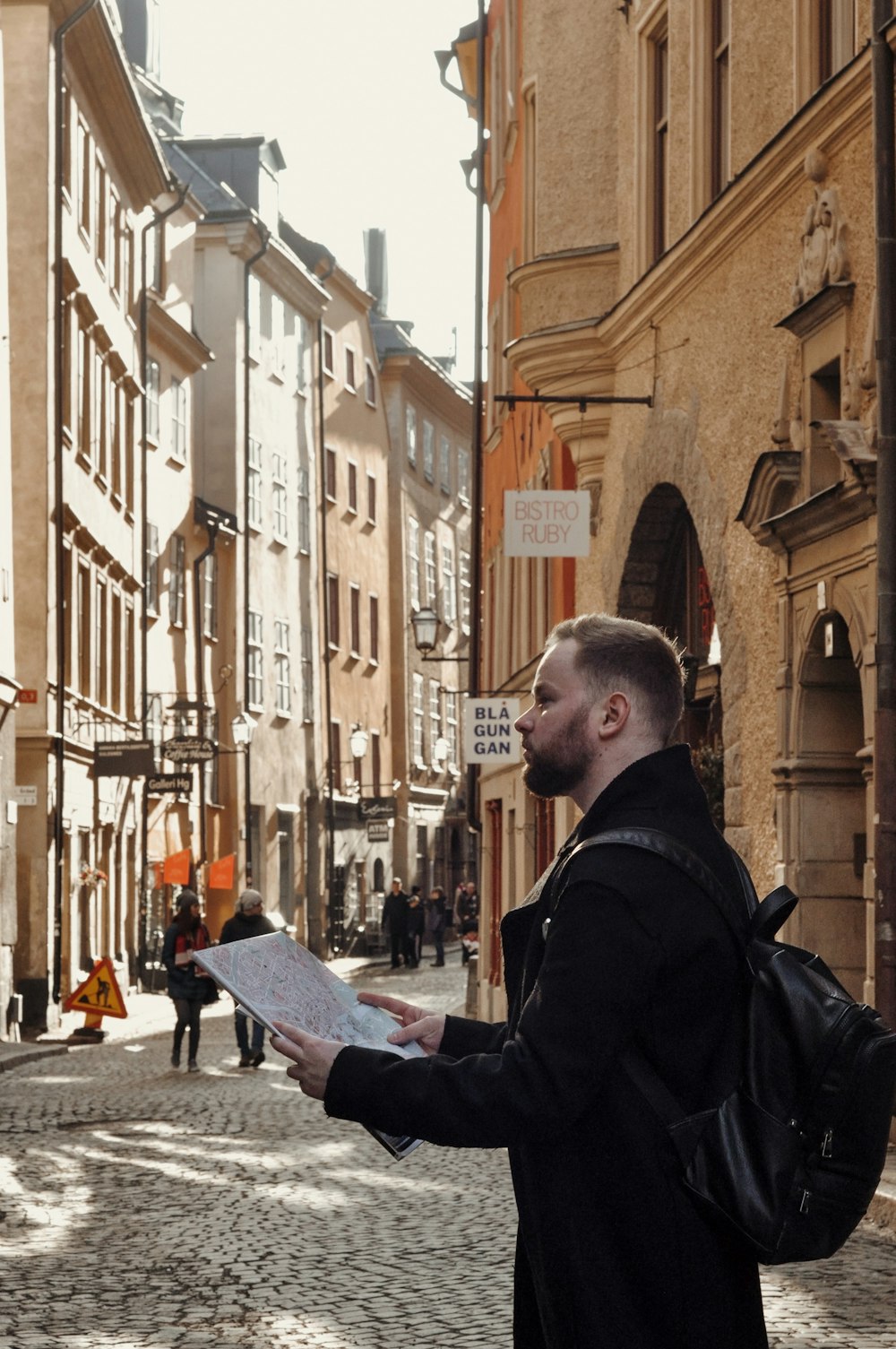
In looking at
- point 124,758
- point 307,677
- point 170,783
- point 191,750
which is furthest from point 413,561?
point 124,758

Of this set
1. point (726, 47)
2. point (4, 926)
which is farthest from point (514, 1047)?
point (4, 926)

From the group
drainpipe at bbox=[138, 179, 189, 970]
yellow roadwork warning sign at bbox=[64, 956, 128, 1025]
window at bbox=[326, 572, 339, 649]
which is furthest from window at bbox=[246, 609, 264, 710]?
yellow roadwork warning sign at bbox=[64, 956, 128, 1025]

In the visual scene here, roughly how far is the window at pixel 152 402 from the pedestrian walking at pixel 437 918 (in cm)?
1406

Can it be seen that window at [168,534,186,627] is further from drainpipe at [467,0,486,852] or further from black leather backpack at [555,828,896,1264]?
black leather backpack at [555,828,896,1264]

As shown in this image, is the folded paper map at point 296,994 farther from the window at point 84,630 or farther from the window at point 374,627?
the window at point 374,627

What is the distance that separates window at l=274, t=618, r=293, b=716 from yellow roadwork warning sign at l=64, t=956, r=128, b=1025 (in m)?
27.8

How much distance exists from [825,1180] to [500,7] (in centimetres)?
2968

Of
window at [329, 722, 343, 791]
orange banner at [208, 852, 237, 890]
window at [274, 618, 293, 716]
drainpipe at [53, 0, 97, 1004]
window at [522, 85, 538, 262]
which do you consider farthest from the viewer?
window at [329, 722, 343, 791]

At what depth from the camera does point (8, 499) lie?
1141 inches

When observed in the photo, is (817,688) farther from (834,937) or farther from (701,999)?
(701,999)

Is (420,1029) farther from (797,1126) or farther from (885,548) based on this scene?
(885,548)

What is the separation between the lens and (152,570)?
43781mm

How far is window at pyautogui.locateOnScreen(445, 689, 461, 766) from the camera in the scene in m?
68.6

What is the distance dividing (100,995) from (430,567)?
43.4 meters
